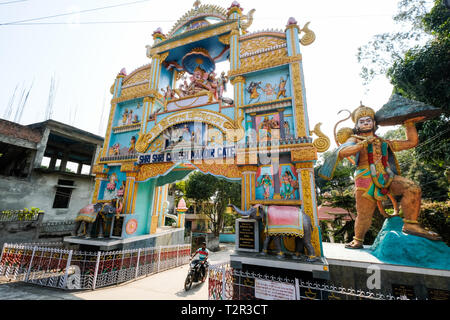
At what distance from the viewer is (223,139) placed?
7.98m

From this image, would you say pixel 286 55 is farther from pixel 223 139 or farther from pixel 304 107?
pixel 223 139

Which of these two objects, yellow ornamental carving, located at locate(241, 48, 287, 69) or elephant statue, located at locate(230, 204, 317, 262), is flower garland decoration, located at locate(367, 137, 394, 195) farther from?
yellow ornamental carving, located at locate(241, 48, 287, 69)

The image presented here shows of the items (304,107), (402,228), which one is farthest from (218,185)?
(402,228)

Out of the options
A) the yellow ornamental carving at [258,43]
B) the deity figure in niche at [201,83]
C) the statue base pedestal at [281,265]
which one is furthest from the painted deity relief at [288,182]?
the yellow ornamental carving at [258,43]

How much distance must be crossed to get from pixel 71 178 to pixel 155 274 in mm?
12975

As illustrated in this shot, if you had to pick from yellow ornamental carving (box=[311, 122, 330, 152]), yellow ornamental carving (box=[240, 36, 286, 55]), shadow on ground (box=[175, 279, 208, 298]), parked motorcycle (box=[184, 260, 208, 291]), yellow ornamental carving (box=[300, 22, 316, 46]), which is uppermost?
yellow ornamental carving (box=[240, 36, 286, 55])

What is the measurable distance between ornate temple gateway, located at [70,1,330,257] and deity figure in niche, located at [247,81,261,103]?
4cm

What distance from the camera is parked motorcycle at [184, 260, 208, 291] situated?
671 cm

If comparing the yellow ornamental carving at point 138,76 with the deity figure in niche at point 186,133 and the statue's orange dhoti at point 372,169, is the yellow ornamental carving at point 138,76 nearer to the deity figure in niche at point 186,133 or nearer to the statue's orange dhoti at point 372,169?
the deity figure in niche at point 186,133

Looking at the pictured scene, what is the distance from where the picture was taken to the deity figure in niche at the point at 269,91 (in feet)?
25.9

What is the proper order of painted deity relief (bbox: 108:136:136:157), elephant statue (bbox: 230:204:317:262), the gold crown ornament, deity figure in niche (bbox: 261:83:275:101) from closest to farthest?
1. elephant statue (bbox: 230:204:317:262)
2. the gold crown ornament
3. deity figure in niche (bbox: 261:83:275:101)
4. painted deity relief (bbox: 108:136:136:157)

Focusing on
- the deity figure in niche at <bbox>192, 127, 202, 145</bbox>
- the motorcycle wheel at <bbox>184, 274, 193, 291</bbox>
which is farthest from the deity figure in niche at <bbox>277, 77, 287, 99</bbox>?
the motorcycle wheel at <bbox>184, 274, 193, 291</bbox>

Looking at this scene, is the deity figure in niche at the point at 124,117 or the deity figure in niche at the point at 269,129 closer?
the deity figure in niche at the point at 269,129
